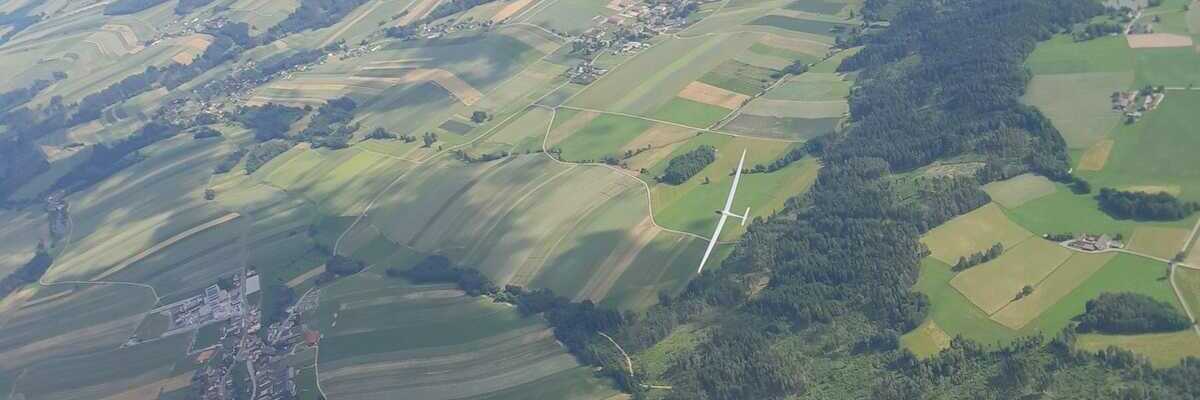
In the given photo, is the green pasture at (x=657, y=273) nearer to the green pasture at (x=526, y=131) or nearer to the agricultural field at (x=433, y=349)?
the agricultural field at (x=433, y=349)

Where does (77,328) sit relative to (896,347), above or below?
below

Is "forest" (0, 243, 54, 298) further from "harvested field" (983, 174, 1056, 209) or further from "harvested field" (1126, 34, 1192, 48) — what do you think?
"harvested field" (1126, 34, 1192, 48)

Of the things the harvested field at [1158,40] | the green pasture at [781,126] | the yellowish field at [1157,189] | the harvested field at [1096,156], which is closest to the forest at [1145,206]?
the yellowish field at [1157,189]

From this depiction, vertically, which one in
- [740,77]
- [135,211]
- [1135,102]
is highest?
[1135,102]

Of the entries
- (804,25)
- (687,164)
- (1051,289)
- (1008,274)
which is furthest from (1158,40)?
(687,164)

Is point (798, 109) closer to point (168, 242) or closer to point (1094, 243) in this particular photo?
point (1094, 243)

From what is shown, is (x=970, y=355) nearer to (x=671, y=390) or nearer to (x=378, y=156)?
(x=671, y=390)

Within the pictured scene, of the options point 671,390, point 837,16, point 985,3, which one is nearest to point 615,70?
point 837,16
